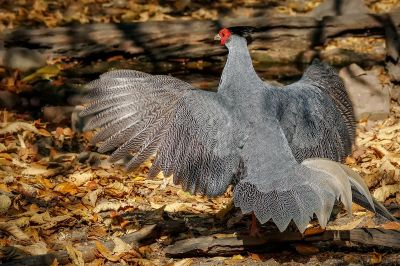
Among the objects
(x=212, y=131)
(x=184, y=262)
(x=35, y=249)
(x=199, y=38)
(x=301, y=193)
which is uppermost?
(x=199, y=38)

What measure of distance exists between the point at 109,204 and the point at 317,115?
186cm

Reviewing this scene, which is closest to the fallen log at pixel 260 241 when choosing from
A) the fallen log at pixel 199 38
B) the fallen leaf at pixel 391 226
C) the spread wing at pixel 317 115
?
the fallen leaf at pixel 391 226

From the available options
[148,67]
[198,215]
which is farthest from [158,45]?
[198,215]

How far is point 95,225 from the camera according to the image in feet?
19.2

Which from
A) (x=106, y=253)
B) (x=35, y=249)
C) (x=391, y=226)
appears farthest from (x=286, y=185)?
(x=35, y=249)

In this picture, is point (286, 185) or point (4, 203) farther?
point (4, 203)

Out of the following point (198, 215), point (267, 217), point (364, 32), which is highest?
point (364, 32)

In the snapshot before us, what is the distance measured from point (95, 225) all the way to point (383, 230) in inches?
87.7

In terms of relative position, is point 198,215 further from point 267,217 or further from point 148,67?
point 148,67

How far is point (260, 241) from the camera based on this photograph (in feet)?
16.9

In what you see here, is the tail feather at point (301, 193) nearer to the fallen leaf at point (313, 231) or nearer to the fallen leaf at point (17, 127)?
the fallen leaf at point (313, 231)

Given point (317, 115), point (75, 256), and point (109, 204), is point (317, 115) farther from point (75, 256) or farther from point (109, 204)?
point (75, 256)

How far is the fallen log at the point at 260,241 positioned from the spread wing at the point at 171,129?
1.16 feet

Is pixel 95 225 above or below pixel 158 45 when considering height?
below
